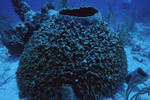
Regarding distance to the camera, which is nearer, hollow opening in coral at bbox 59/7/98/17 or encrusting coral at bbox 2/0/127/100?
encrusting coral at bbox 2/0/127/100

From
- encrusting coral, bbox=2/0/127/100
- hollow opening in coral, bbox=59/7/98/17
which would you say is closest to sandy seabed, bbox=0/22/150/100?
encrusting coral, bbox=2/0/127/100

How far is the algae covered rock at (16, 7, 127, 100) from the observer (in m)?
2.13

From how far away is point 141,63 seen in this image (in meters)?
4.00

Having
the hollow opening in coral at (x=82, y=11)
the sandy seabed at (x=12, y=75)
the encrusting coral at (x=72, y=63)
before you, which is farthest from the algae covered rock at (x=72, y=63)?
the hollow opening in coral at (x=82, y=11)

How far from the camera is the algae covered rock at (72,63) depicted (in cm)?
213

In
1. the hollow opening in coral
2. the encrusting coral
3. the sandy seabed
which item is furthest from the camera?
the hollow opening in coral

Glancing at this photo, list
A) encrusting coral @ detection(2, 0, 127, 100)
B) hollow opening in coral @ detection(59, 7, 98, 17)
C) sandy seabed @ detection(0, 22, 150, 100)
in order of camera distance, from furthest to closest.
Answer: hollow opening in coral @ detection(59, 7, 98, 17)
sandy seabed @ detection(0, 22, 150, 100)
encrusting coral @ detection(2, 0, 127, 100)

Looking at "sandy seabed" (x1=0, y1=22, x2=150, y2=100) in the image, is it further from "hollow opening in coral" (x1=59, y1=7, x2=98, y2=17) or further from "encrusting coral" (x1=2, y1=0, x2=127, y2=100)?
"hollow opening in coral" (x1=59, y1=7, x2=98, y2=17)

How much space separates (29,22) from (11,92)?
2.69 metres

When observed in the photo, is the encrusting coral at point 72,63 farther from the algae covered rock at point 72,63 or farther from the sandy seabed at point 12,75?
the sandy seabed at point 12,75

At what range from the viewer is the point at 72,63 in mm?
A: 2162

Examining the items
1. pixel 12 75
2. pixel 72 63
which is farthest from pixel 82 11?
pixel 12 75

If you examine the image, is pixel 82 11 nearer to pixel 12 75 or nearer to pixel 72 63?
pixel 72 63

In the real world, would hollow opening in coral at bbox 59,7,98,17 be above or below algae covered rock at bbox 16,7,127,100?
above
